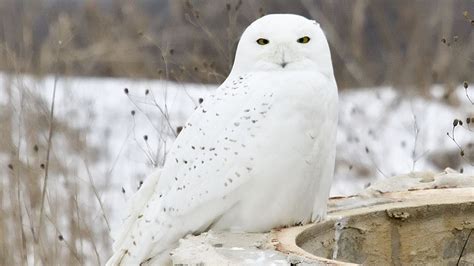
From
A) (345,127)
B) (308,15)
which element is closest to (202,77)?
(345,127)

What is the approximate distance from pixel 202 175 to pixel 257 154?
6.4 inches

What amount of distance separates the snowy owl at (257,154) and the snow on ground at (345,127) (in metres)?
2.38

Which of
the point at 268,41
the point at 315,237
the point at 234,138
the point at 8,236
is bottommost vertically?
the point at 8,236

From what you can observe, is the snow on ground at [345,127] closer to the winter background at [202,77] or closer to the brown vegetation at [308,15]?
the winter background at [202,77]

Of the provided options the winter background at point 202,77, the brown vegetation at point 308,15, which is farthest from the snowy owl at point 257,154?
the brown vegetation at point 308,15

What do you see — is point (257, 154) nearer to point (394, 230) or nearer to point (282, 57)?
point (282, 57)

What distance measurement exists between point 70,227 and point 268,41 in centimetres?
164

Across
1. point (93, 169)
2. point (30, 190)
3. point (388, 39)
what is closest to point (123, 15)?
point (388, 39)

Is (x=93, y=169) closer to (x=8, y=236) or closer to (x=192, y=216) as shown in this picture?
(x=8, y=236)

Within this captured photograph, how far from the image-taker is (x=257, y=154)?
294cm

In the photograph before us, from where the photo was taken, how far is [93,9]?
694cm

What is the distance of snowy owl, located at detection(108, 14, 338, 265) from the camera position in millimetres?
2943

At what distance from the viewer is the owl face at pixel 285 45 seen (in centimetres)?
308

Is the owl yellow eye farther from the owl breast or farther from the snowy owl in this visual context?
the owl breast
